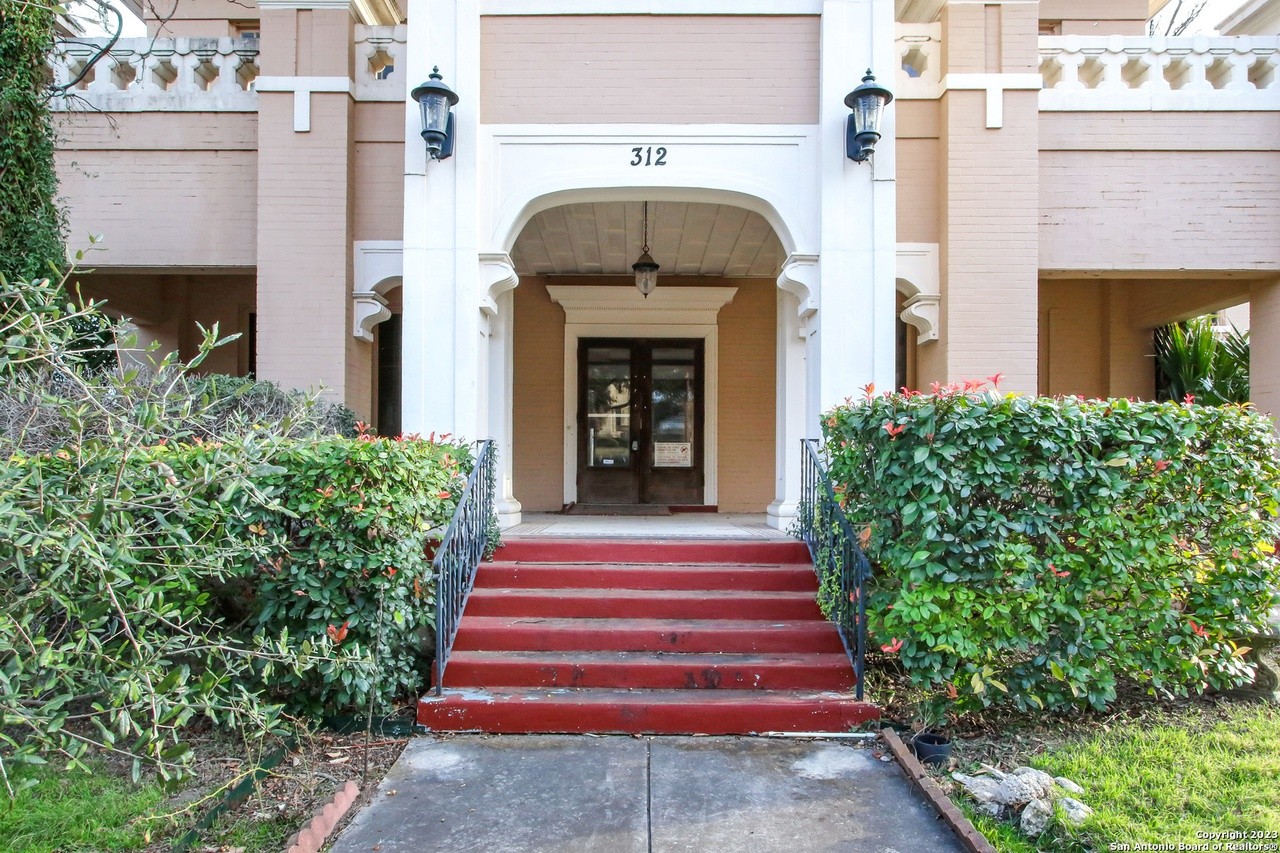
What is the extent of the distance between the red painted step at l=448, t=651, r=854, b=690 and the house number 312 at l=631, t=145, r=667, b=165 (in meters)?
3.93

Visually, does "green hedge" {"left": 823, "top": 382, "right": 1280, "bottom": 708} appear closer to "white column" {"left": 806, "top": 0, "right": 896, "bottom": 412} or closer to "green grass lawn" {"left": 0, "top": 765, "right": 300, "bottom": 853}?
"white column" {"left": 806, "top": 0, "right": 896, "bottom": 412}

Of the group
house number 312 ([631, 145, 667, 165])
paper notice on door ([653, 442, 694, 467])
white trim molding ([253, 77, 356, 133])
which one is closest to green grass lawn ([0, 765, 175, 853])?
white trim molding ([253, 77, 356, 133])

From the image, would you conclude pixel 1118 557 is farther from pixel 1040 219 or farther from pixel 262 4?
pixel 262 4

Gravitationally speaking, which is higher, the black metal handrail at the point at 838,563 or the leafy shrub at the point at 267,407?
the leafy shrub at the point at 267,407

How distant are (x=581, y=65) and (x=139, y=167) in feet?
13.1

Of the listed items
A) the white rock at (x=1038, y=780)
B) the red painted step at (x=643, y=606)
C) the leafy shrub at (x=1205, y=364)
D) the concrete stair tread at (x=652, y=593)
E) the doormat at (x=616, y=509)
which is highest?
A: the leafy shrub at (x=1205, y=364)

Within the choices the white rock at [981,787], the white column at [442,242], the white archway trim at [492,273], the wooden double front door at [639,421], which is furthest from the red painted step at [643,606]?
the wooden double front door at [639,421]

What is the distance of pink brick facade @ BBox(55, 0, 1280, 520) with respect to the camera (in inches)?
242

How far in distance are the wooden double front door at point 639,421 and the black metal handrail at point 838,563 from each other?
4089 millimetres

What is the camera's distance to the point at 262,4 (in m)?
6.54

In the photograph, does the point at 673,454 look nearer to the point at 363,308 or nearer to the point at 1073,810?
the point at 363,308

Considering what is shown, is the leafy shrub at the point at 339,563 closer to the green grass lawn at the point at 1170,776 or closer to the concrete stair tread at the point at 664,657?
the concrete stair tread at the point at 664,657

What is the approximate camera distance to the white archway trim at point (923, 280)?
638 cm

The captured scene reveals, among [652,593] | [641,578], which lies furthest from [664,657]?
[641,578]
